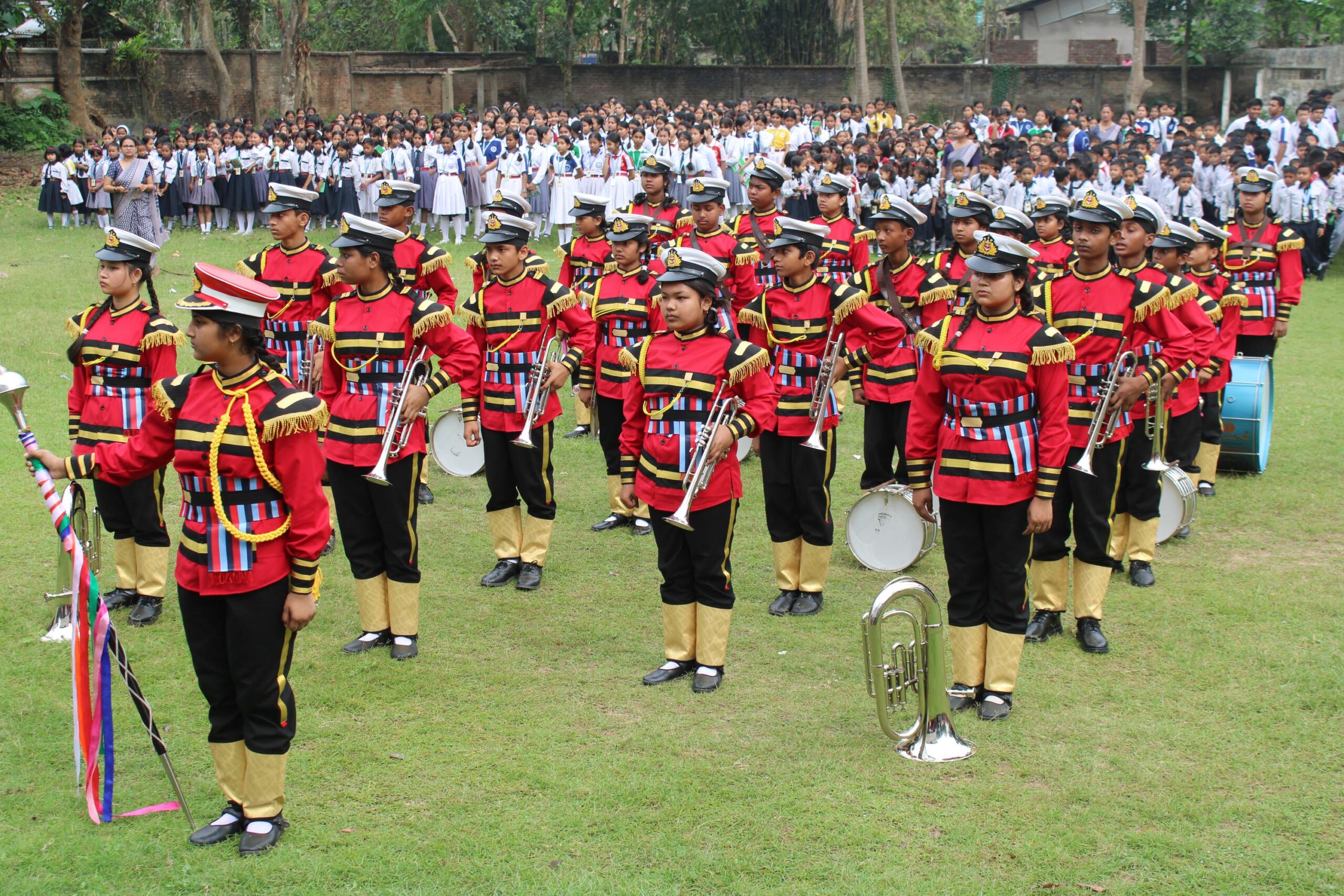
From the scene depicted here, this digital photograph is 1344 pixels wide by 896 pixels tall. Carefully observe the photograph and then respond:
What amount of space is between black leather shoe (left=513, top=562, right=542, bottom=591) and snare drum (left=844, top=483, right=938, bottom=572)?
7.09ft

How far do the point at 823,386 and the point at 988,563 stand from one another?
1.94m

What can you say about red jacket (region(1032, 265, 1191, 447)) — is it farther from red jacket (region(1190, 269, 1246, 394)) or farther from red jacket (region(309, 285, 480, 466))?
red jacket (region(309, 285, 480, 466))

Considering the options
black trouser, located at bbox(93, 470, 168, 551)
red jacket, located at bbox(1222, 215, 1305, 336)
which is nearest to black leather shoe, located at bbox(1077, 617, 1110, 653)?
red jacket, located at bbox(1222, 215, 1305, 336)

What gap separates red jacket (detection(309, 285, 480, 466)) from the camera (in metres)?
7.13

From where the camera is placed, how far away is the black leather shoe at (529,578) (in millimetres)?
8547

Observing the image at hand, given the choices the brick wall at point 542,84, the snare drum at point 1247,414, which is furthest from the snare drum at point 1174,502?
the brick wall at point 542,84

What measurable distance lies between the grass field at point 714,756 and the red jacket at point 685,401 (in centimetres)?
115

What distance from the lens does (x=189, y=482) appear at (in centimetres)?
500

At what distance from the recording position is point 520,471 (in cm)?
848

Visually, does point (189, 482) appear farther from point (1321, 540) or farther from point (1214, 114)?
point (1214, 114)

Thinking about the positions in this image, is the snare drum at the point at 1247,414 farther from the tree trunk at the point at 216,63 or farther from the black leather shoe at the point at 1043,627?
the tree trunk at the point at 216,63

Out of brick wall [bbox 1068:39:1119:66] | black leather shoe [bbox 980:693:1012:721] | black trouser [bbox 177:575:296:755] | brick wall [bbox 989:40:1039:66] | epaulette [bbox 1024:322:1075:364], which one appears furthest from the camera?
brick wall [bbox 989:40:1039:66]

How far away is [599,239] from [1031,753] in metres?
6.55

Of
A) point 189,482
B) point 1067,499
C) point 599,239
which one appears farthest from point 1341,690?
point 599,239
